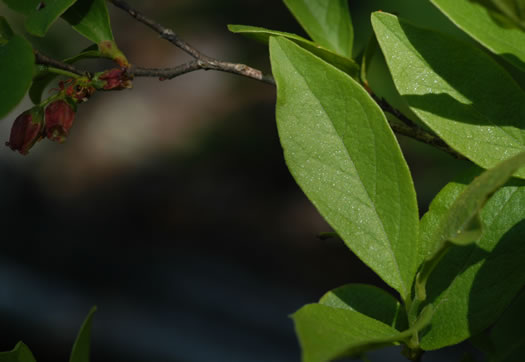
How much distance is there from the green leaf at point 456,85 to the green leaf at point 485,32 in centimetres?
2

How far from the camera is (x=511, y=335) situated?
2.50 ft

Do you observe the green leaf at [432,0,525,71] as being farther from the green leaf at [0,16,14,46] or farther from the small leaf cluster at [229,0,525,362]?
the green leaf at [0,16,14,46]

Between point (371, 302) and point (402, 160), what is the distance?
196mm

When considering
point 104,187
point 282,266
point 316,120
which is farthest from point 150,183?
point 316,120

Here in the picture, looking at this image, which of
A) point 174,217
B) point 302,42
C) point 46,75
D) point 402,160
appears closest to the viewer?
point 402,160

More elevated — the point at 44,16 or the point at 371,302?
the point at 44,16

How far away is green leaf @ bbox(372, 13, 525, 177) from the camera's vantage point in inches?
22.6

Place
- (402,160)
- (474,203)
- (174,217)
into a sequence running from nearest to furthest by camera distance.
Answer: (474,203), (402,160), (174,217)

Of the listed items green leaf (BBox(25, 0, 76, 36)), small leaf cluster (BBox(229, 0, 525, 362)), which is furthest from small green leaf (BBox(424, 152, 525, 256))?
green leaf (BBox(25, 0, 76, 36))

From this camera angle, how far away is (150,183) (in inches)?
177

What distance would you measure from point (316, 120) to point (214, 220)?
3.67 m

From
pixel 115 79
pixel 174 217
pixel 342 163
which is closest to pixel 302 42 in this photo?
pixel 342 163

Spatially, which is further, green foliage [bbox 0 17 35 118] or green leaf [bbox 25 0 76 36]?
green leaf [bbox 25 0 76 36]

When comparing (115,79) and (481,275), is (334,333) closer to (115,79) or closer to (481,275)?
(481,275)
